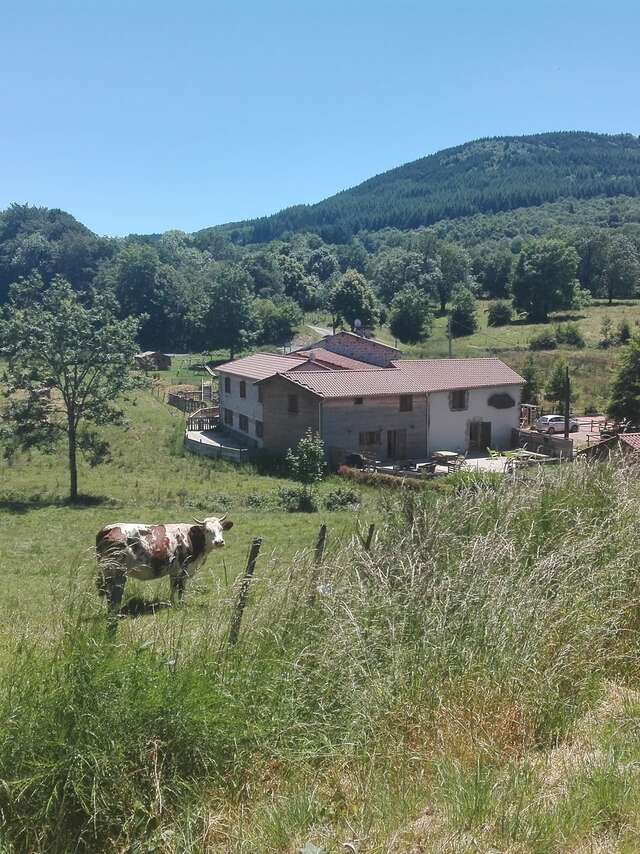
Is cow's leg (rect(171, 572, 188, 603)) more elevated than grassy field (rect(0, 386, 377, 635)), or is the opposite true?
cow's leg (rect(171, 572, 188, 603))

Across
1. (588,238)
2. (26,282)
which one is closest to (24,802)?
(26,282)

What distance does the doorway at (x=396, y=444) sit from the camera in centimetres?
4116

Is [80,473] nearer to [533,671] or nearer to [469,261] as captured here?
[533,671]

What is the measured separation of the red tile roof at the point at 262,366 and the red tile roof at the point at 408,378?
1696 millimetres

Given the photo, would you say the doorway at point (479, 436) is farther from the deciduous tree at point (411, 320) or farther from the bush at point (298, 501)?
the deciduous tree at point (411, 320)

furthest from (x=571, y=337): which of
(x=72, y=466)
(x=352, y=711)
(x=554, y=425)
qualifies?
(x=352, y=711)

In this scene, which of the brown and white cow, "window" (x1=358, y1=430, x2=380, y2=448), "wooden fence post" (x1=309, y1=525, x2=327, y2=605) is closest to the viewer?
"wooden fence post" (x1=309, y1=525, x2=327, y2=605)

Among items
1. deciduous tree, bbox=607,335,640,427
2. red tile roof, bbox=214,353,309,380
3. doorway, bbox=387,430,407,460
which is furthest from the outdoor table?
deciduous tree, bbox=607,335,640,427

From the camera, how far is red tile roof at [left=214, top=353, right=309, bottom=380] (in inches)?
1763

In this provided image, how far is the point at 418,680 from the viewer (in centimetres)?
545

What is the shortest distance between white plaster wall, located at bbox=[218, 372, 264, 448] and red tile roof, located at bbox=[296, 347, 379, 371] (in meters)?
4.77

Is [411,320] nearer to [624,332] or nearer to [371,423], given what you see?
[624,332]

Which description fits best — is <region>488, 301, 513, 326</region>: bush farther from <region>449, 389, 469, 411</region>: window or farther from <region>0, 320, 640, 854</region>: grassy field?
<region>0, 320, 640, 854</region>: grassy field

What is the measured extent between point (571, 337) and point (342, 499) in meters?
53.7
